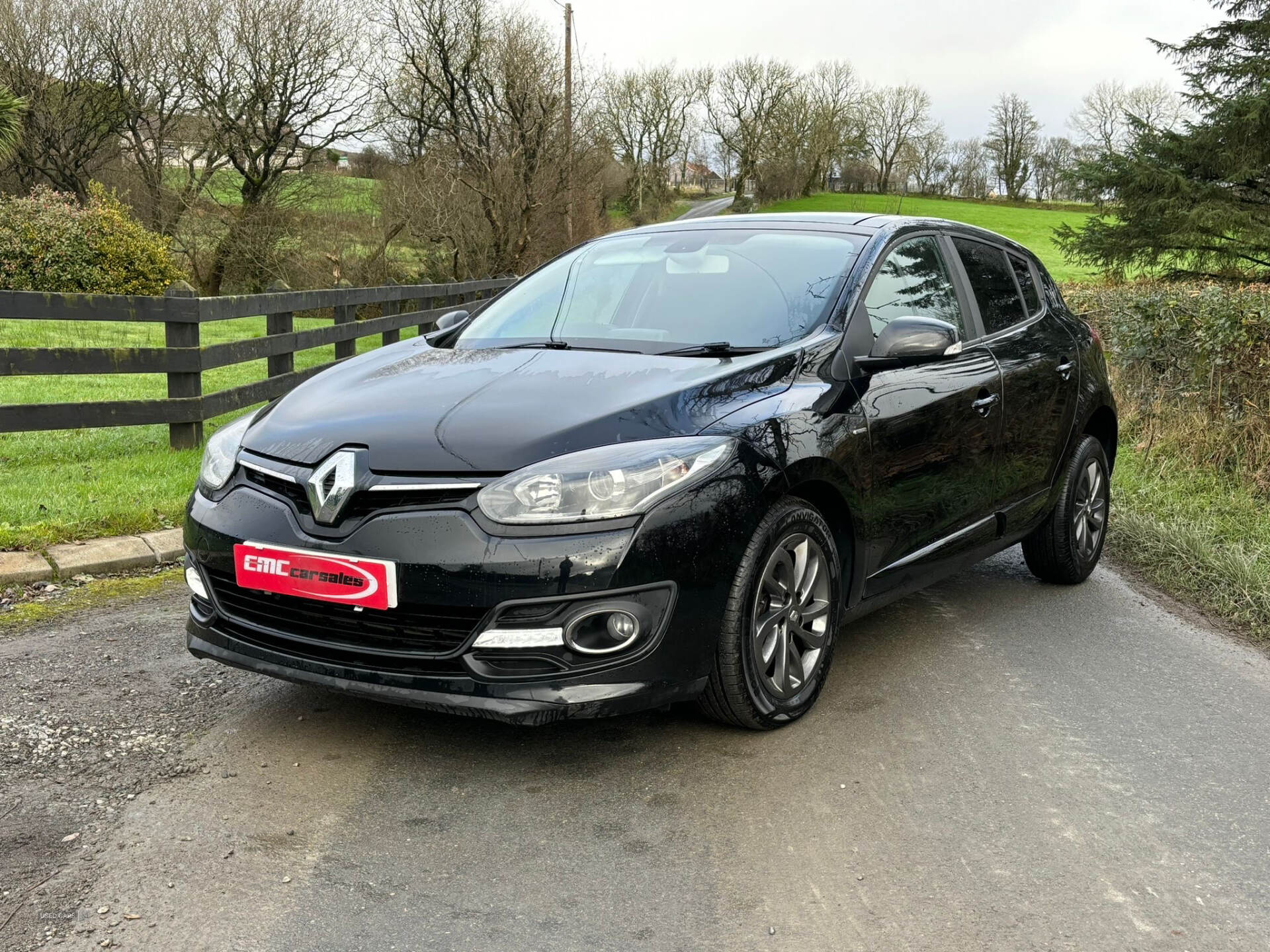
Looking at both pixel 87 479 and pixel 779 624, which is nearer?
pixel 779 624

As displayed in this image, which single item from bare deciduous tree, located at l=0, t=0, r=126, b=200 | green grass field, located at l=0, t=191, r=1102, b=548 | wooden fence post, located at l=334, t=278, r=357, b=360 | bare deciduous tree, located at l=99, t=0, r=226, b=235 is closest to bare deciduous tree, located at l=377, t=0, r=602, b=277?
bare deciduous tree, located at l=99, t=0, r=226, b=235

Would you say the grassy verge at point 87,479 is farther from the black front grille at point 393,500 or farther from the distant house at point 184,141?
the distant house at point 184,141

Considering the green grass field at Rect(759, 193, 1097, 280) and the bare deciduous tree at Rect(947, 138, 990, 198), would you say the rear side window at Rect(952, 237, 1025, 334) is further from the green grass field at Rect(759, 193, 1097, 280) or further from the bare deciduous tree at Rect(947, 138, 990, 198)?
the bare deciduous tree at Rect(947, 138, 990, 198)

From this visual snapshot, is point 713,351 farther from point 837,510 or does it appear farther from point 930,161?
point 930,161

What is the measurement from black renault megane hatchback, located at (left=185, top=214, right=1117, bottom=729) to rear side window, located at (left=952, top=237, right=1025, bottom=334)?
0.54 feet

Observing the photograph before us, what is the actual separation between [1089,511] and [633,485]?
350cm

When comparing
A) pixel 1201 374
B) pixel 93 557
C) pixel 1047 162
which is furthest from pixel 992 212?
pixel 93 557

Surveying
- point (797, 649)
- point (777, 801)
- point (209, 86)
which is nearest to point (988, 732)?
point (797, 649)

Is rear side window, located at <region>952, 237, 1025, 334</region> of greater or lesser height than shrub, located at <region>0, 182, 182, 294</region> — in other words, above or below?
below

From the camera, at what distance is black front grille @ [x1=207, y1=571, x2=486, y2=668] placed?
316 centimetres

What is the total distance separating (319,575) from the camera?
321cm

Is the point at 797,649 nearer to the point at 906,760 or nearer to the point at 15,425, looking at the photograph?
the point at 906,760

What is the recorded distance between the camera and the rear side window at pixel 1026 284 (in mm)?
5516

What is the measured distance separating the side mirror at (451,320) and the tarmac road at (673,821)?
1722 millimetres
